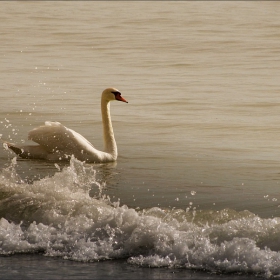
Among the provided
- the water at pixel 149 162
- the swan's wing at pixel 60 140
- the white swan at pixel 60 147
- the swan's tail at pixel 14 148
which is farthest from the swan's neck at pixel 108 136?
the swan's tail at pixel 14 148

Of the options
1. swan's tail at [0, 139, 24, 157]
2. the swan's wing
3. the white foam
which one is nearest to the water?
the white foam

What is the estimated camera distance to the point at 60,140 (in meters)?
13.7

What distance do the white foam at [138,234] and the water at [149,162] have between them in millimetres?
15

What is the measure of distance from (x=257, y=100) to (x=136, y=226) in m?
10.8

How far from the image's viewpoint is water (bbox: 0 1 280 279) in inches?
356

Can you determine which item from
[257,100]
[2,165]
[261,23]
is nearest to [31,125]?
[2,165]

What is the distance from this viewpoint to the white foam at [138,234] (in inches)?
349

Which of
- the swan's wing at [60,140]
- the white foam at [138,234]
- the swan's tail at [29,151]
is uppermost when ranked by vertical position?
the swan's wing at [60,140]

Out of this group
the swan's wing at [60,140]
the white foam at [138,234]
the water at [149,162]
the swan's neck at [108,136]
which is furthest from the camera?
the swan's neck at [108,136]

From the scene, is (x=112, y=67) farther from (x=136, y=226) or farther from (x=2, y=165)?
(x=136, y=226)

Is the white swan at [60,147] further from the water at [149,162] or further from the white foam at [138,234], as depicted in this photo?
the white foam at [138,234]

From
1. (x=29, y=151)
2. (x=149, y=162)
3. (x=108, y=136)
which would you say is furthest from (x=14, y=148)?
(x=149, y=162)

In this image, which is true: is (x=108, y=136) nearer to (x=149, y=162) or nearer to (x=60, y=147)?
(x=60, y=147)

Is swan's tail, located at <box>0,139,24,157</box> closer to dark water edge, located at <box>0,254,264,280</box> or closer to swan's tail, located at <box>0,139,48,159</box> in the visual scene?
swan's tail, located at <box>0,139,48,159</box>
